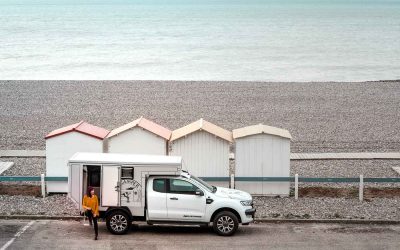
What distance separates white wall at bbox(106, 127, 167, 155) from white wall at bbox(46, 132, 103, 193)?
425 millimetres

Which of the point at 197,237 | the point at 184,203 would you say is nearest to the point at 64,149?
the point at 184,203

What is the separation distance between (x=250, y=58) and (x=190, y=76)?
25.3 meters

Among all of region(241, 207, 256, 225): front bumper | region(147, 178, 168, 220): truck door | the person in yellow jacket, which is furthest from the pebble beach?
region(147, 178, 168, 220): truck door

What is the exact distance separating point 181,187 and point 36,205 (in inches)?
192

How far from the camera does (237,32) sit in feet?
538

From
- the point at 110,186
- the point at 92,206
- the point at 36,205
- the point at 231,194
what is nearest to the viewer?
the point at 92,206

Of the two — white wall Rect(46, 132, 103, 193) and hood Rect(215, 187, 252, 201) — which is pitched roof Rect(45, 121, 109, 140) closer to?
white wall Rect(46, 132, 103, 193)

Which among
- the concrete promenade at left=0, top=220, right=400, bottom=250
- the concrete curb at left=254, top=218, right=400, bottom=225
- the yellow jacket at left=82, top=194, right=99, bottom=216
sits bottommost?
the concrete promenade at left=0, top=220, right=400, bottom=250

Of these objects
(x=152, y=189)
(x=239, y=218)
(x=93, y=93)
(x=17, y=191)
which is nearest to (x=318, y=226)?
(x=239, y=218)

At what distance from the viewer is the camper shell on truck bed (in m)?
17.7

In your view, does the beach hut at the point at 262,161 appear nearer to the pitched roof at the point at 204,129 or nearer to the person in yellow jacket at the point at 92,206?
the pitched roof at the point at 204,129

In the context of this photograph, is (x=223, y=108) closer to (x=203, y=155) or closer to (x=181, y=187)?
(x=203, y=155)

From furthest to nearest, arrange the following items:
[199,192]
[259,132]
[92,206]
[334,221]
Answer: [259,132] < [334,221] < [199,192] < [92,206]

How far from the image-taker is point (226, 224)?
57.9 feet
